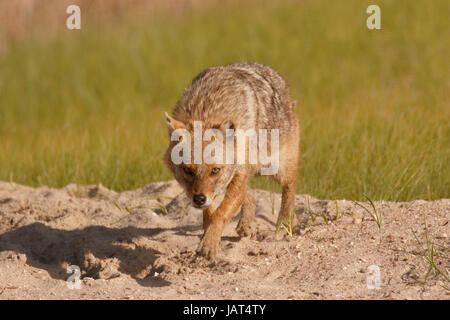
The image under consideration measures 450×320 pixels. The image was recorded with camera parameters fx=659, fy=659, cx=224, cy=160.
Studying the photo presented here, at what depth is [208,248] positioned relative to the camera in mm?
6035

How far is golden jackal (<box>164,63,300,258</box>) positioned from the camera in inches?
230

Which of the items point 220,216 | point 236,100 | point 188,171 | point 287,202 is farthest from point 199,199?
point 287,202

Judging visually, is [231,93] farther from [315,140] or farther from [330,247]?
[315,140]

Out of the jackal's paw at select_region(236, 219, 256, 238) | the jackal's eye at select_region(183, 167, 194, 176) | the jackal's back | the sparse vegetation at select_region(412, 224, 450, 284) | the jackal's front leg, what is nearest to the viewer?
the sparse vegetation at select_region(412, 224, 450, 284)

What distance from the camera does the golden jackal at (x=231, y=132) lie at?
19.2 feet

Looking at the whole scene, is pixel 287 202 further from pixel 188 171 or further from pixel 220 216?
pixel 188 171

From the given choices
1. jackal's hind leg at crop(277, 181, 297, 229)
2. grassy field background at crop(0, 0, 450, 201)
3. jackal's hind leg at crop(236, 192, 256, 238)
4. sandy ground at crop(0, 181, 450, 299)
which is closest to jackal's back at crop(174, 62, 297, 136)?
jackal's hind leg at crop(277, 181, 297, 229)

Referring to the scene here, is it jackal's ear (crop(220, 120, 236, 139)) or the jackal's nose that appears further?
jackal's ear (crop(220, 120, 236, 139))

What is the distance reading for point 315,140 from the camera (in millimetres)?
9016

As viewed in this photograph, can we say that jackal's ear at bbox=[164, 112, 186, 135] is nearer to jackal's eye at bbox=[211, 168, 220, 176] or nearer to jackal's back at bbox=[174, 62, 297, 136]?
jackal's back at bbox=[174, 62, 297, 136]

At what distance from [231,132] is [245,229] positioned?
1.47 metres

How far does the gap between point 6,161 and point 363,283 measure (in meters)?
6.38

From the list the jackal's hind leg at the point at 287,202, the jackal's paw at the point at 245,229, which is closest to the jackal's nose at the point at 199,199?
the jackal's paw at the point at 245,229
